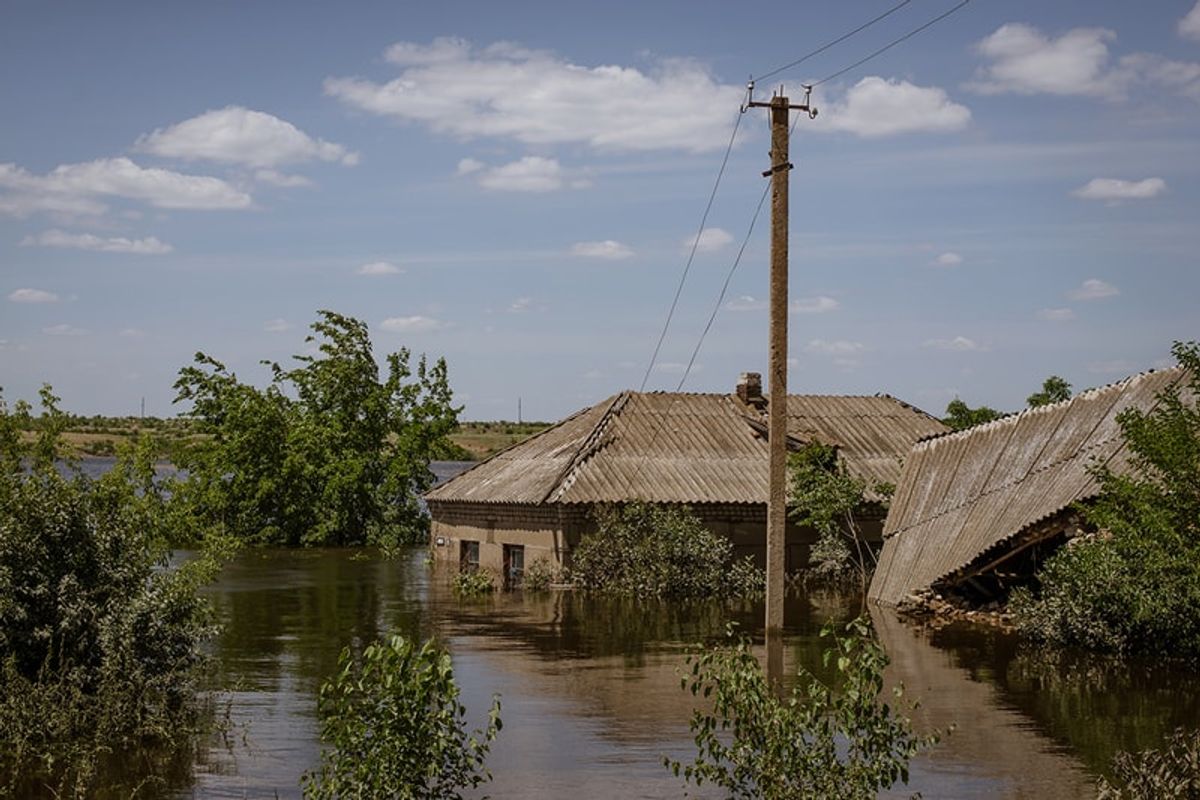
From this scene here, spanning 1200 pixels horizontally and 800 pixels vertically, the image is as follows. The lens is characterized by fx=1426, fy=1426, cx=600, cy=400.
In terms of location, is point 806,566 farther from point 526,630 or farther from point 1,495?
point 1,495

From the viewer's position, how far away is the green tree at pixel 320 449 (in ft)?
153

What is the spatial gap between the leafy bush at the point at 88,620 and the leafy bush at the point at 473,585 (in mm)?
15052

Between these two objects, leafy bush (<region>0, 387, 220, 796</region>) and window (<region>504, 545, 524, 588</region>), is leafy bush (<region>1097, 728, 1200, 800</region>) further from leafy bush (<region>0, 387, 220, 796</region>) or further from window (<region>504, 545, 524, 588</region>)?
window (<region>504, 545, 524, 588</region>)

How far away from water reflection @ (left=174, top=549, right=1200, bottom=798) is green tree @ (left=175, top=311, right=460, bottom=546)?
53.4 ft

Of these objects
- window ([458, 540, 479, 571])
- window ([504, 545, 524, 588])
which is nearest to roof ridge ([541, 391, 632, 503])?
window ([504, 545, 524, 588])

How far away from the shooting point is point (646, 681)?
747 inches

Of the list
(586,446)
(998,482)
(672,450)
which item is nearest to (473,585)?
(586,446)

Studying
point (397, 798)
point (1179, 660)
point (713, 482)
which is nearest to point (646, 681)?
point (1179, 660)

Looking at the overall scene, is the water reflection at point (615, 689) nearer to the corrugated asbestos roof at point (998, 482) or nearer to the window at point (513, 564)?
the corrugated asbestos roof at point (998, 482)

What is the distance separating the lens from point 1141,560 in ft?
66.6

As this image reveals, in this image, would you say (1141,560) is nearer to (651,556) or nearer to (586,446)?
(651,556)

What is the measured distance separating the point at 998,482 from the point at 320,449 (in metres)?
26.2

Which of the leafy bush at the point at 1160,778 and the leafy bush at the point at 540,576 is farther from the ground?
the leafy bush at the point at 540,576

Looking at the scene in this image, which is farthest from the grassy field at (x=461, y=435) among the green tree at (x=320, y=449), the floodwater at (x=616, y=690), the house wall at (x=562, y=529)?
the floodwater at (x=616, y=690)
